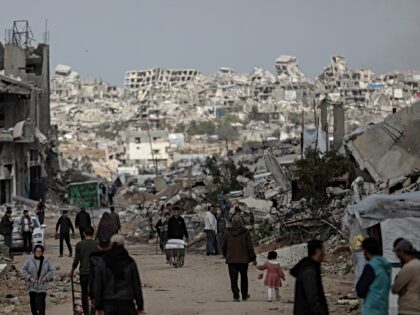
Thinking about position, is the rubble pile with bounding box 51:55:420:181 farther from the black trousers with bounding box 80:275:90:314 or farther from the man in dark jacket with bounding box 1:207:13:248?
the black trousers with bounding box 80:275:90:314

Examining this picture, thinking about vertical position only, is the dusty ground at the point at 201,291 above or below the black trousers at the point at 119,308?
below

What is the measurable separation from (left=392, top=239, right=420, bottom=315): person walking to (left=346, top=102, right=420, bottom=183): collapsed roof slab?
1126 cm

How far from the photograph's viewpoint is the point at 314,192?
22.8 metres

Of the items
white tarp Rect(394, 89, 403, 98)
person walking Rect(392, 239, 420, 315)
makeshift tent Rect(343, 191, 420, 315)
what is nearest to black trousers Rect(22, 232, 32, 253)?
makeshift tent Rect(343, 191, 420, 315)

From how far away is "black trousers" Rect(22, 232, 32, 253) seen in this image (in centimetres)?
2350

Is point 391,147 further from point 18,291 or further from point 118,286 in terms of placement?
point 118,286

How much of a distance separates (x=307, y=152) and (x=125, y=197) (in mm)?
28953

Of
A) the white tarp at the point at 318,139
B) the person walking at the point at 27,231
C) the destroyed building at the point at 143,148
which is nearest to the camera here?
the person walking at the point at 27,231

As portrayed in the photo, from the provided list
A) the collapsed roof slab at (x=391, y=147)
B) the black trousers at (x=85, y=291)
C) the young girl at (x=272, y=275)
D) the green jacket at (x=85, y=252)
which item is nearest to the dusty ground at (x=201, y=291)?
the young girl at (x=272, y=275)

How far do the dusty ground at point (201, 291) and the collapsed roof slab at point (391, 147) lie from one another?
3.48 metres

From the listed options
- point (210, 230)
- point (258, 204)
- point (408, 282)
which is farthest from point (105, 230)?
point (408, 282)

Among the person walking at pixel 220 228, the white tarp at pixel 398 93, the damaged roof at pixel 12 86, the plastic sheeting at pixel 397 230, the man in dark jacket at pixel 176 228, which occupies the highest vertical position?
the white tarp at pixel 398 93

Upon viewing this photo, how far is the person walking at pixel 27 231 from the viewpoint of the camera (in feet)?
76.8

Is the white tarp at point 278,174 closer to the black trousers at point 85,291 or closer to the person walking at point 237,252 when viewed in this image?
the person walking at point 237,252
